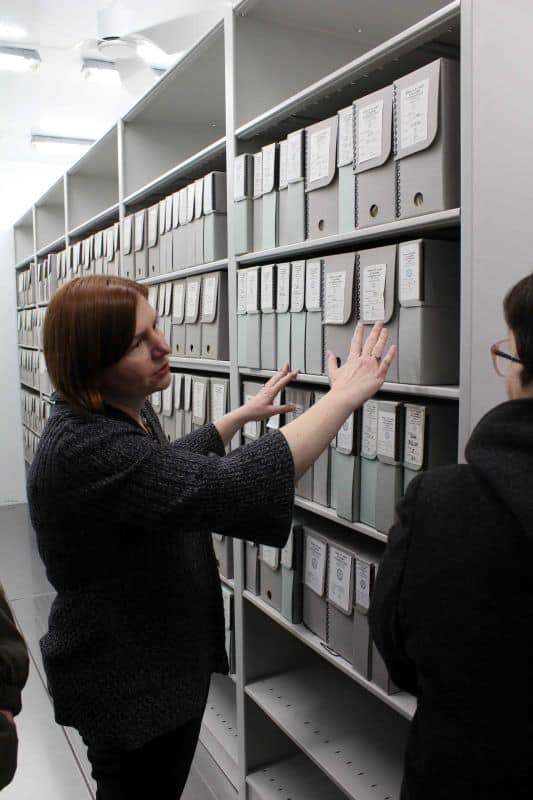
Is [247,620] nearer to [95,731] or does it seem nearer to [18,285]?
[95,731]

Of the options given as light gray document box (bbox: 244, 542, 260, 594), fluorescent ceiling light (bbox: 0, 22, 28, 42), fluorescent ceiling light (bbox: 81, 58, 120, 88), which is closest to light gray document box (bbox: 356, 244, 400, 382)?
light gray document box (bbox: 244, 542, 260, 594)

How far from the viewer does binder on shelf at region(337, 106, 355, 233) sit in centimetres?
142

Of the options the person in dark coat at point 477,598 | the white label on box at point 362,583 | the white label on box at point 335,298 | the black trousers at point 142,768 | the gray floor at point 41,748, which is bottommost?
the gray floor at point 41,748

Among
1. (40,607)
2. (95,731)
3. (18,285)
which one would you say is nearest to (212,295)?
(95,731)

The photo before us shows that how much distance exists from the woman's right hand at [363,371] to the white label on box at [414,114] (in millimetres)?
347

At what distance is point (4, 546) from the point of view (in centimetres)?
448

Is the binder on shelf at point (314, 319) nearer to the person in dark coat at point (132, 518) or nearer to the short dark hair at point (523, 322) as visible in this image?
the person in dark coat at point (132, 518)

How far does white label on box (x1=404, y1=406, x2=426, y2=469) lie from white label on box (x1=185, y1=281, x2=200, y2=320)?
102 cm

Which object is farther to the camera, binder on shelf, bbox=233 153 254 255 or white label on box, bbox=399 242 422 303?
binder on shelf, bbox=233 153 254 255

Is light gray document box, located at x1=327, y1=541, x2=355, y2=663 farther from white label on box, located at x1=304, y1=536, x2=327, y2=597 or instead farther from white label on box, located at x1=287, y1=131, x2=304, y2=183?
white label on box, located at x1=287, y1=131, x2=304, y2=183

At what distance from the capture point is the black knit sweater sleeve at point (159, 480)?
1.08m

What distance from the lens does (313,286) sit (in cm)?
158

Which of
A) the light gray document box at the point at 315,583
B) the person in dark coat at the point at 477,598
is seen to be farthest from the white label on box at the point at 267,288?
the person in dark coat at the point at 477,598

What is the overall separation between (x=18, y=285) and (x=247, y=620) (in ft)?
14.1
